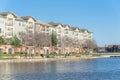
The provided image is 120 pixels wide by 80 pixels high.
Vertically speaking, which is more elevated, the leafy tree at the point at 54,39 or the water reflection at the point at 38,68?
the leafy tree at the point at 54,39

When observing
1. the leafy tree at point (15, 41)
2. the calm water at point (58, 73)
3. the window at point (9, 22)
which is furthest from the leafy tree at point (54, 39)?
the calm water at point (58, 73)

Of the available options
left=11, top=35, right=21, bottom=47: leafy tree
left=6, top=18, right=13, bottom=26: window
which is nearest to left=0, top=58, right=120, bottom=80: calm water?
left=11, top=35, right=21, bottom=47: leafy tree

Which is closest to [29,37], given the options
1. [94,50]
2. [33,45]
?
[33,45]

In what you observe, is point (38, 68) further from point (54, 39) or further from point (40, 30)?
point (54, 39)

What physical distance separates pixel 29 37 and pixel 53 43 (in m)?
25.0

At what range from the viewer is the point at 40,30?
14012cm

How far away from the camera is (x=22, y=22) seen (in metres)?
128

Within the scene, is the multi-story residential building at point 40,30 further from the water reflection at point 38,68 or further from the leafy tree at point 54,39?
the water reflection at point 38,68

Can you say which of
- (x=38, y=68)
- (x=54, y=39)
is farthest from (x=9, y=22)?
(x=38, y=68)

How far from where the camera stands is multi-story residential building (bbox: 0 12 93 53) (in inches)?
4658

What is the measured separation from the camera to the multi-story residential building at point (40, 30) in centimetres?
11831

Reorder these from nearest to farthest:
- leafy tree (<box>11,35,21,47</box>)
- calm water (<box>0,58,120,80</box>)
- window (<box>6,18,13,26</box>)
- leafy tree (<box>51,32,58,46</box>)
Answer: calm water (<box>0,58,120,80</box>)
leafy tree (<box>11,35,21,47</box>)
window (<box>6,18,13,26</box>)
leafy tree (<box>51,32,58,46</box>)

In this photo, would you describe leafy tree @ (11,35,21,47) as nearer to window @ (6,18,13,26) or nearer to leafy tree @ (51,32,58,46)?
window @ (6,18,13,26)

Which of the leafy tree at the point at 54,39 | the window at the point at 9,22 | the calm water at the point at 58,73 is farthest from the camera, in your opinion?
the leafy tree at the point at 54,39
